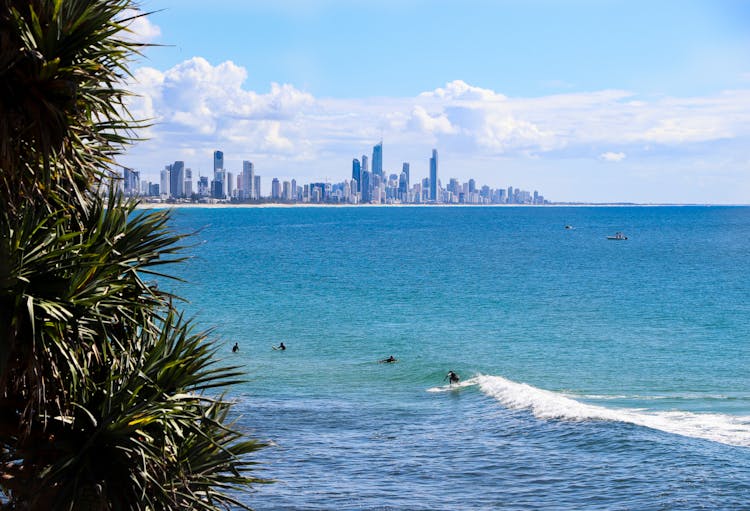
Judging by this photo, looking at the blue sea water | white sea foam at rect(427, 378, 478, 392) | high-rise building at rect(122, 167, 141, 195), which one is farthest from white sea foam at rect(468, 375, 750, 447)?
high-rise building at rect(122, 167, 141, 195)

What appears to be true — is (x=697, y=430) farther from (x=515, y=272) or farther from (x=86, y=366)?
(x=515, y=272)

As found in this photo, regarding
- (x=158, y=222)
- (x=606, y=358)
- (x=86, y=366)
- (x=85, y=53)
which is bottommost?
(x=606, y=358)

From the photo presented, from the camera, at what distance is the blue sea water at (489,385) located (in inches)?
846

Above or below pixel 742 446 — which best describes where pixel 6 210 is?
above

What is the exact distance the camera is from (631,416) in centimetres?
2925

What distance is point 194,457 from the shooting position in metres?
8.86

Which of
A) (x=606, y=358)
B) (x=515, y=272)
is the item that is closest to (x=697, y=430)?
(x=606, y=358)

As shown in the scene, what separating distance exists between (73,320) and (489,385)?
27881mm

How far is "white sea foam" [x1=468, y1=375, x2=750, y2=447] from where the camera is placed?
2652 centimetres

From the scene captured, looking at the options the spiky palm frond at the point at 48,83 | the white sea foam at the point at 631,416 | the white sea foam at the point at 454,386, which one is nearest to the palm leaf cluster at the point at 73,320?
the spiky palm frond at the point at 48,83

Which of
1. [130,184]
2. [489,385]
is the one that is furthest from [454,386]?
[130,184]

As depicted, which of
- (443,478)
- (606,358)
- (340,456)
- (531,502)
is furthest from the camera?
(606,358)

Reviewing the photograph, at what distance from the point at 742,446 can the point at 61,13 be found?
22185mm

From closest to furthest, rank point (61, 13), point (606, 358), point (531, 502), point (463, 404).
Result: point (61, 13)
point (531, 502)
point (463, 404)
point (606, 358)
